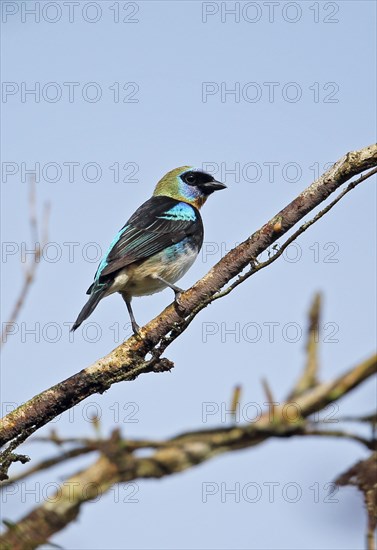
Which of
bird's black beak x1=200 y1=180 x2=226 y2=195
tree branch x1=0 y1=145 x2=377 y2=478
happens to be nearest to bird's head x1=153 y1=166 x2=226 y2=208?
bird's black beak x1=200 y1=180 x2=226 y2=195

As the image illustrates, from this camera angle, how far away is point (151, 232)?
22.4 feet

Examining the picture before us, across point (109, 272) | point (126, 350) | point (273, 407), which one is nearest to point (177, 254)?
point (109, 272)

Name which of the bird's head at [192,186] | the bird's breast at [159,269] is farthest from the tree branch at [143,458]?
the bird's head at [192,186]

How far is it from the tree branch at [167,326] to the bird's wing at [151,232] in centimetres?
228

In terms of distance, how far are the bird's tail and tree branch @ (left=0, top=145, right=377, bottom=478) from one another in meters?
1.59

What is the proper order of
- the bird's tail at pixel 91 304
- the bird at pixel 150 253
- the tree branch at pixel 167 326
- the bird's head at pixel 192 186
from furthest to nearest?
the bird's head at pixel 192 186 < the bird at pixel 150 253 < the bird's tail at pixel 91 304 < the tree branch at pixel 167 326

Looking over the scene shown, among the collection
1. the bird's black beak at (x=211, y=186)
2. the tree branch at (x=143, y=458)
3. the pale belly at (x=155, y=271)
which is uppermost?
the bird's black beak at (x=211, y=186)

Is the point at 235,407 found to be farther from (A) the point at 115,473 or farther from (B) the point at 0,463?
(B) the point at 0,463

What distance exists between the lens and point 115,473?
7.63 feet

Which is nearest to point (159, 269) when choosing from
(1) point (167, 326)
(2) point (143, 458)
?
(1) point (167, 326)

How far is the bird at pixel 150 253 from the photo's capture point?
20.9 feet

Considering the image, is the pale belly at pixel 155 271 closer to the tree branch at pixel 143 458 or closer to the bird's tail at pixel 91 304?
the bird's tail at pixel 91 304

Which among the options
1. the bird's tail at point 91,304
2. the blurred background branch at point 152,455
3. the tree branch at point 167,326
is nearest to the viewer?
the blurred background branch at point 152,455

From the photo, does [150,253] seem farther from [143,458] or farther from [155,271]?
[143,458]
